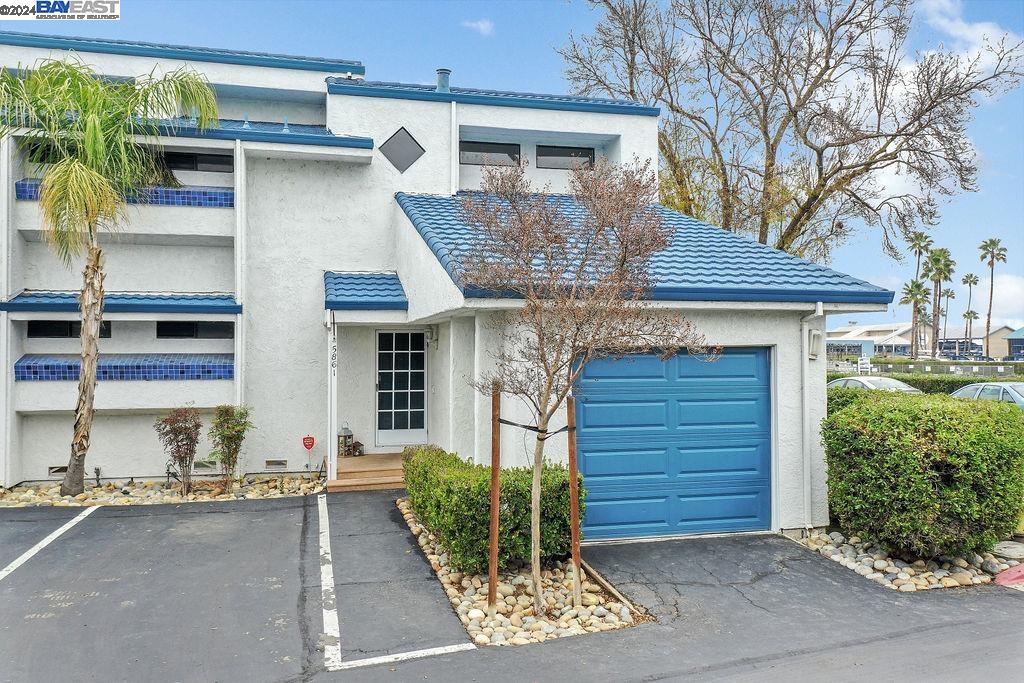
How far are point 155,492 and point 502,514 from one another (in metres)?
7.09

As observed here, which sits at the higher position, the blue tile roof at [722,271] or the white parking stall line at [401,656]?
the blue tile roof at [722,271]

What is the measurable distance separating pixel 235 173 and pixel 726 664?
10.4 metres

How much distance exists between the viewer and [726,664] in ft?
16.5

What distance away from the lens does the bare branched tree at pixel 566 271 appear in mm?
5477

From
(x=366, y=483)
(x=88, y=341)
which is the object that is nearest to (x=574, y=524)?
(x=366, y=483)

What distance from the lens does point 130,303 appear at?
1073cm

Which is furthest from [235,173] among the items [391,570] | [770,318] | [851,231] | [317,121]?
[851,231]

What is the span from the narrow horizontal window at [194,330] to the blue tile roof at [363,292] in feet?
6.85

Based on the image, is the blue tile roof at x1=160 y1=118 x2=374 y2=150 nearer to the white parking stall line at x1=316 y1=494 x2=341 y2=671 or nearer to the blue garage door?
the white parking stall line at x1=316 y1=494 x2=341 y2=671

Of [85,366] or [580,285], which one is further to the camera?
[85,366]

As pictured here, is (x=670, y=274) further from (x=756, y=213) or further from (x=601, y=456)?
(x=756, y=213)

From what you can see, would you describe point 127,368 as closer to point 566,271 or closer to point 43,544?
point 43,544

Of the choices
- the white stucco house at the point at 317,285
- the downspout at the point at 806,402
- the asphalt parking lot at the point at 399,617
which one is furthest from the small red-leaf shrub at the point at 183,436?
the downspout at the point at 806,402

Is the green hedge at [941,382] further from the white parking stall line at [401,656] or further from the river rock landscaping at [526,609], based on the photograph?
the white parking stall line at [401,656]
